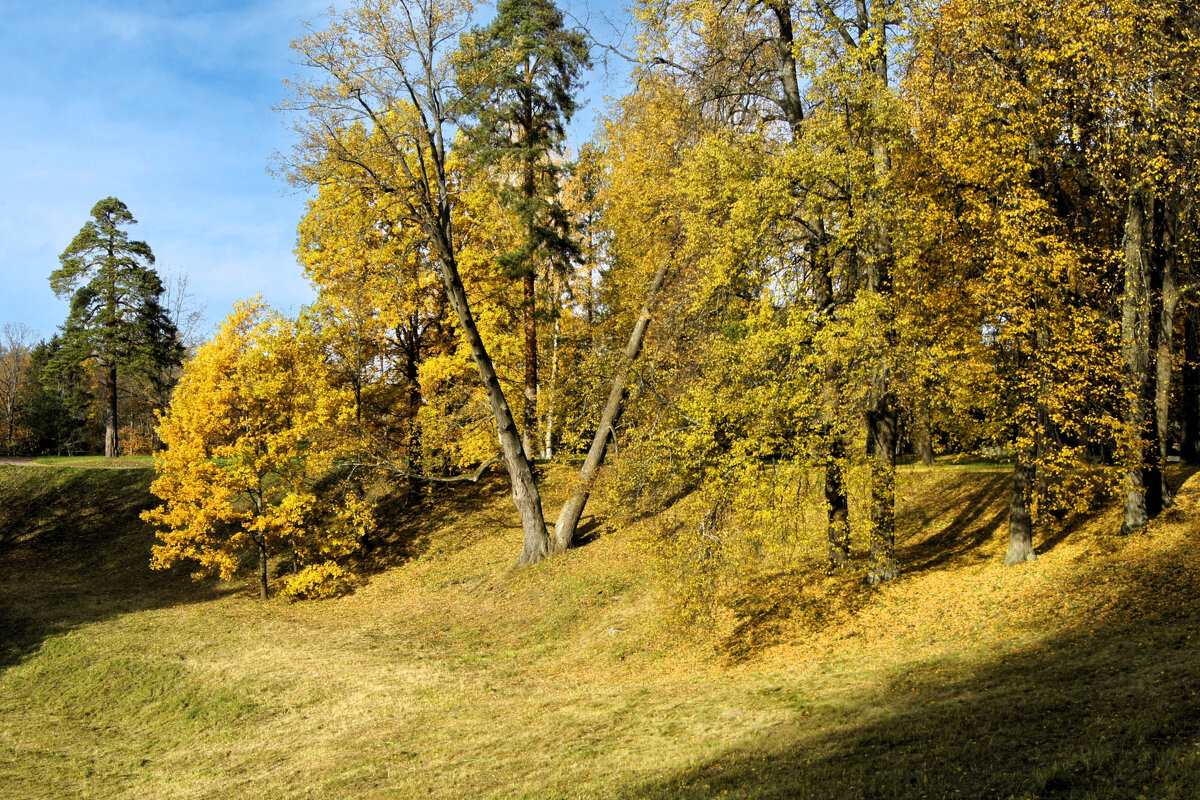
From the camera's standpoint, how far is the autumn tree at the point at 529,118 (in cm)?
2144

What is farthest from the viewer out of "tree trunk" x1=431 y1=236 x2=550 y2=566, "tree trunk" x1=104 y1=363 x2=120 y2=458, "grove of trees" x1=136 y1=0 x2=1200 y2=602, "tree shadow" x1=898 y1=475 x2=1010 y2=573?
"tree trunk" x1=104 y1=363 x2=120 y2=458

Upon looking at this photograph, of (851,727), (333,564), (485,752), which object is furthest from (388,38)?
(851,727)

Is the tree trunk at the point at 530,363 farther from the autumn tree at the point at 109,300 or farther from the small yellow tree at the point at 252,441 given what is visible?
the autumn tree at the point at 109,300

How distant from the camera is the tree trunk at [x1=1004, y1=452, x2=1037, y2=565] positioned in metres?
12.5

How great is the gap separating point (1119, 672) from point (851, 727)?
9.69 feet

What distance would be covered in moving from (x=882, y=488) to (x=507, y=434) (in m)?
10.7

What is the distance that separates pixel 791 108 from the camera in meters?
14.8

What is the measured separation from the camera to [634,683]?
1272 centimetres

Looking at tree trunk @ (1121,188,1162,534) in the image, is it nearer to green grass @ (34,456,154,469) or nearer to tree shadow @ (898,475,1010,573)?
tree shadow @ (898,475,1010,573)

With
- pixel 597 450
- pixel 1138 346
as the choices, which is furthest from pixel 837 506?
pixel 597 450

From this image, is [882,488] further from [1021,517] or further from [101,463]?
[101,463]

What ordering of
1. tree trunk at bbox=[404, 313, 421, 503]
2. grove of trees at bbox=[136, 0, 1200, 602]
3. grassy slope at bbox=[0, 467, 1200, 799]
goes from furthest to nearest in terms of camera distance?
Answer: tree trunk at bbox=[404, 313, 421, 503] → grove of trees at bbox=[136, 0, 1200, 602] → grassy slope at bbox=[0, 467, 1200, 799]

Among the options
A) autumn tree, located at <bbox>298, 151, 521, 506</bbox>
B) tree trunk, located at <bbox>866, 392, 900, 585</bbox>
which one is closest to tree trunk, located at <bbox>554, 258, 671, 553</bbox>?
autumn tree, located at <bbox>298, 151, 521, 506</bbox>

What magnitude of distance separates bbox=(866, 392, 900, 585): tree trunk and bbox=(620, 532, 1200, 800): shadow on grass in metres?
2.75
